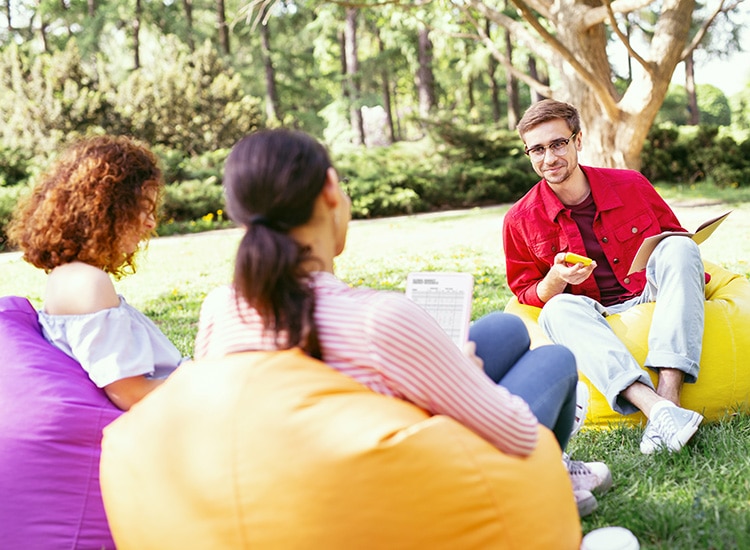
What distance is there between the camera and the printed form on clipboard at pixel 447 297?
7.85 ft

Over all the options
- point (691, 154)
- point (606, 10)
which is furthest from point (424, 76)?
point (606, 10)

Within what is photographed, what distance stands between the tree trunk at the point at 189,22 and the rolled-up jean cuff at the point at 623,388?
23.9 meters

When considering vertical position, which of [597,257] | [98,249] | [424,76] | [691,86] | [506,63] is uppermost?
[424,76]

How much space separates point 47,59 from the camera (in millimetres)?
18109

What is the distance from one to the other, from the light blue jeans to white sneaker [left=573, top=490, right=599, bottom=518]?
0.79 metres

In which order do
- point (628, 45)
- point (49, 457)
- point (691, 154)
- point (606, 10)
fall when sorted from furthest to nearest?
point (691, 154), point (606, 10), point (628, 45), point (49, 457)

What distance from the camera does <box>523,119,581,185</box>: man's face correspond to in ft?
12.8

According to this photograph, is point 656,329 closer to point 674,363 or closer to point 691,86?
point 674,363

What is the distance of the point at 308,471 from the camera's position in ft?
5.61

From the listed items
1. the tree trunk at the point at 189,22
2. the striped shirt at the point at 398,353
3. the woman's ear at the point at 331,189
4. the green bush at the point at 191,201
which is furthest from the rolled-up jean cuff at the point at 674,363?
the tree trunk at the point at 189,22

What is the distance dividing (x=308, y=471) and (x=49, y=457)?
42.4 inches

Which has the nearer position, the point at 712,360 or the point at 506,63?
the point at 712,360

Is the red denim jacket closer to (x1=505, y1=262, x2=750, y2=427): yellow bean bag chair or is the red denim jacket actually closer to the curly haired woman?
(x1=505, y1=262, x2=750, y2=427): yellow bean bag chair

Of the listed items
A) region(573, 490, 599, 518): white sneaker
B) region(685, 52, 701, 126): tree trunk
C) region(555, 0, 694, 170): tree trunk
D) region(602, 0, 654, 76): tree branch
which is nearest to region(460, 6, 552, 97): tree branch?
region(555, 0, 694, 170): tree trunk
